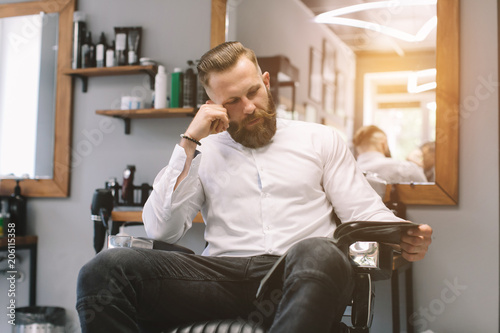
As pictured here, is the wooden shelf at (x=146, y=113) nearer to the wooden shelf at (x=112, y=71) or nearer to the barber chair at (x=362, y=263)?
the wooden shelf at (x=112, y=71)

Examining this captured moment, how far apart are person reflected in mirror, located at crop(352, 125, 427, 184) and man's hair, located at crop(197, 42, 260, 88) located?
1.19 m

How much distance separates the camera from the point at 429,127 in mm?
2486

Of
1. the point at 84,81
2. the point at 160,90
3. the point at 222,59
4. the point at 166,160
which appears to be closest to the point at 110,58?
the point at 84,81

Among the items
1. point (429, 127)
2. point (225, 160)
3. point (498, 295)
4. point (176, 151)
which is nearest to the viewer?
point (176, 151)

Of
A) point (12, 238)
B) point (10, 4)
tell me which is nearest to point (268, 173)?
point (12, 238)

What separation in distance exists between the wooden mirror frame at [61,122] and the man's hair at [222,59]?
65.2 inches

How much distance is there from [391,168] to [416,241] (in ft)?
4.45

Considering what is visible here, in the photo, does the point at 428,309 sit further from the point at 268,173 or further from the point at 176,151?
the point at 176,151

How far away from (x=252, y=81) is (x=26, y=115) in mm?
2176

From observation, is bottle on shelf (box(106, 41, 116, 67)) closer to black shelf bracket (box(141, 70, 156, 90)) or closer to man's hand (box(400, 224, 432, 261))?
black shelf bracket (box(141, 70, 156, 90))

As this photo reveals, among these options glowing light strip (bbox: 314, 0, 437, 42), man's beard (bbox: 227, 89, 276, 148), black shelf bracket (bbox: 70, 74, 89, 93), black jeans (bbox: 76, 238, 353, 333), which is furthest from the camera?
black shelf bracket (bbox: 70, 74, 89, 93)

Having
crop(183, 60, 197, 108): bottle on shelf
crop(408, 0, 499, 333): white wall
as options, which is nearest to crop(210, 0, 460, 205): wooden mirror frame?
crop(408, 0, 499, 333): white wall

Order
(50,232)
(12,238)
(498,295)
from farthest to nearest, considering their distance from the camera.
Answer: (50,232) < (12,238) < (498,295)

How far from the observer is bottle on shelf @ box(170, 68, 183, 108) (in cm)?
268
